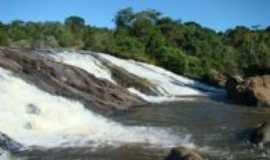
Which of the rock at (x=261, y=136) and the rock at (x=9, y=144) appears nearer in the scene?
the rock at (x=261, y=136)

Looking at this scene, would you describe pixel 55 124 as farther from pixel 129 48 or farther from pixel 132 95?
pixel 129 48

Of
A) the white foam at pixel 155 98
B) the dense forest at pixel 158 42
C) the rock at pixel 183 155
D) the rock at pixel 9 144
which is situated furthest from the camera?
the dense forest at pixel 158 42

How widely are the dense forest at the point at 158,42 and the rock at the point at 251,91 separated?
17580 mm

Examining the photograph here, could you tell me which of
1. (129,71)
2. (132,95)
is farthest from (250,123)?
(129,71)

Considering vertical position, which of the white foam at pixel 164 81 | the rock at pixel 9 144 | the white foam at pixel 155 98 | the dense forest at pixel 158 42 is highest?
the dense forest at pixel 158 42

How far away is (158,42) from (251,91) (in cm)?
3396

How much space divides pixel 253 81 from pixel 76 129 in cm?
1664

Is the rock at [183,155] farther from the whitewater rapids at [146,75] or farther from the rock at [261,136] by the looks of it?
the whitewater rapids at [146,75]

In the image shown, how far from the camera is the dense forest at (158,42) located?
2352 inches

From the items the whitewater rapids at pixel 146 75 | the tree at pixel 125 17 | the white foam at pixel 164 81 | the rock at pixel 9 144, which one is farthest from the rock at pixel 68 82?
the tree at pixel 125 17

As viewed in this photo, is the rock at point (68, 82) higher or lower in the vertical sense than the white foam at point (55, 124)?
higher

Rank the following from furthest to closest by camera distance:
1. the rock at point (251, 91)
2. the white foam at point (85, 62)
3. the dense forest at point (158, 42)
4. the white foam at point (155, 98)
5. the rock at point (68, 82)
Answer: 1. the dense forest at point (158, 42)
2. the white foam at point (85, 62)
3. the white foam at point (155, 98)
4. the rock at point (251, 91)
5. the rock at point (68, 82)

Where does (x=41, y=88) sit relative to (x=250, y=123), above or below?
above

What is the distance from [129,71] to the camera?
39562 millimetres
